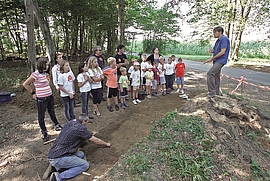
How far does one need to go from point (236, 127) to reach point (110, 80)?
3.62 meters

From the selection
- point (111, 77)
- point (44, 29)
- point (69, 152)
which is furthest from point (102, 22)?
point (69, 152)

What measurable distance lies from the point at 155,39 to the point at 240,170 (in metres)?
21.8

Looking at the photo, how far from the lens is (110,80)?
5.08 metres

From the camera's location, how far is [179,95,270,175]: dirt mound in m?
3.06

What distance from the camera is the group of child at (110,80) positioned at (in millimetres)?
3981

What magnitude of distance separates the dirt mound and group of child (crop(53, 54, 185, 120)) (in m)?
2.13

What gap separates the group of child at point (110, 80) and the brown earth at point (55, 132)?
1.69ft

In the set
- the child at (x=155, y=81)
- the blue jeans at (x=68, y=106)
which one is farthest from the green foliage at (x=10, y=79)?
the child at (x=155, y=81)

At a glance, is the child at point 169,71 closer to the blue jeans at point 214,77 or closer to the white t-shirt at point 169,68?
the white t-shirt at point 169,68

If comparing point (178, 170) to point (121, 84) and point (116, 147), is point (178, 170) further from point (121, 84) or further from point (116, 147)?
point (121, 84)

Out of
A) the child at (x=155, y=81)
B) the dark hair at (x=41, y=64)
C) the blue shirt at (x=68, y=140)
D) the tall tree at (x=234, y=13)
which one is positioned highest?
the tall tree at (x=234, y=13)

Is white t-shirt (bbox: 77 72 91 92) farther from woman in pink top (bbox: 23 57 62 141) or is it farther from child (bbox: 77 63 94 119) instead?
woman in pink top (bbox: 23 57 62 141)

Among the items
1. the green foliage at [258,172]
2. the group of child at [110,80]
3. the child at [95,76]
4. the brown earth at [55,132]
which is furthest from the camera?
the child at [95,76]

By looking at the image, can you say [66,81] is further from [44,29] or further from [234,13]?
[234,13]
